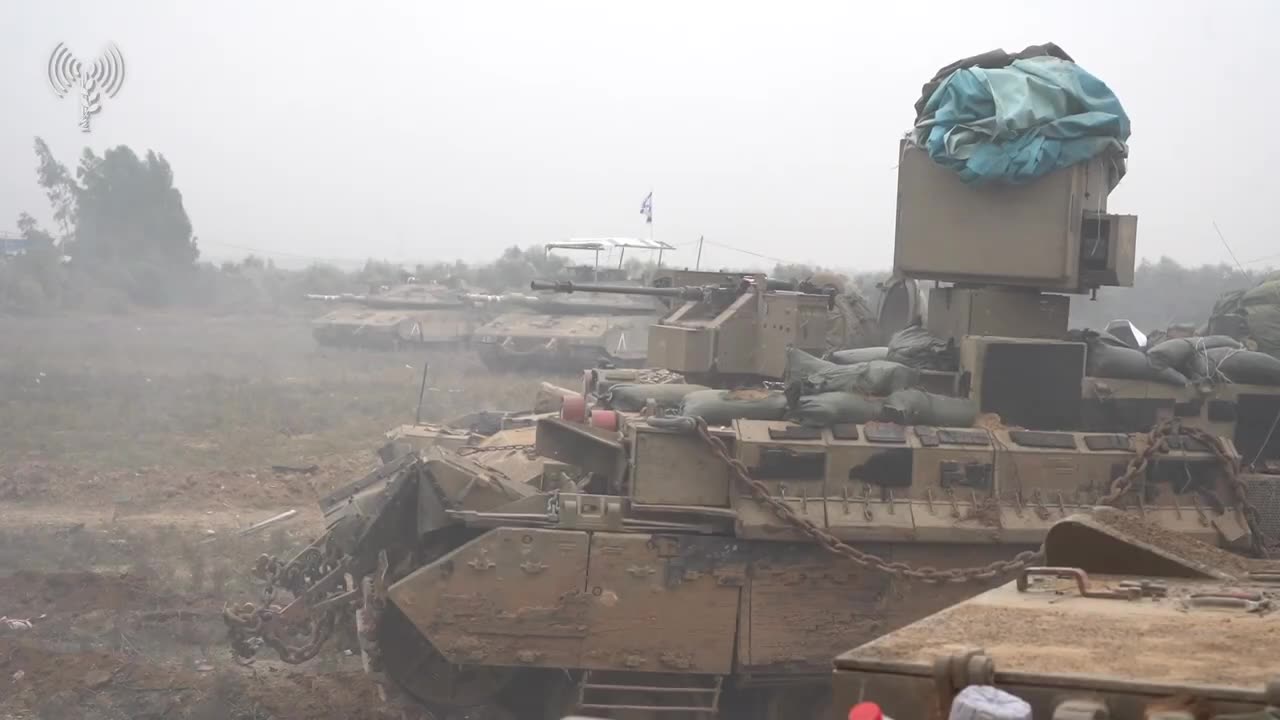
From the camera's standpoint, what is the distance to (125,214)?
146 feet

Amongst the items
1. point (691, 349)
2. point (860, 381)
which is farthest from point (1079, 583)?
point (691, 349)

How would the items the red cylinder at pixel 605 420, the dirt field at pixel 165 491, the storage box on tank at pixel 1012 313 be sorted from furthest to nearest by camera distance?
the dirt field at pixel 165 491 → the storage box on tank at pixel 1012 313 → the red cylinder at pixel 605 420

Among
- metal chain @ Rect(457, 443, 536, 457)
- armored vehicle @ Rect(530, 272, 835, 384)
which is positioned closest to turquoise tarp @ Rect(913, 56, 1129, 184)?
armored vehicle @ Rect(530, 272, 835, 384)

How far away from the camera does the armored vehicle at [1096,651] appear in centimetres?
275

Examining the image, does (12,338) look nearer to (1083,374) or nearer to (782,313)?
(782,313)

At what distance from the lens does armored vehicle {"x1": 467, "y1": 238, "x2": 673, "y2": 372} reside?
25.2 m

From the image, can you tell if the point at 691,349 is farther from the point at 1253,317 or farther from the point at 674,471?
the point at 1253,317

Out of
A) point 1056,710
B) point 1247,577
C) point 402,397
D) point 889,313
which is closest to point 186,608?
point 889,313

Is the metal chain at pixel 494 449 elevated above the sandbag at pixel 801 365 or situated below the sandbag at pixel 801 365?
below

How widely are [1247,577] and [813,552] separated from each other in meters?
3.20

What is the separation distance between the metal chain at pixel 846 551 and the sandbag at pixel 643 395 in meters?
1.59

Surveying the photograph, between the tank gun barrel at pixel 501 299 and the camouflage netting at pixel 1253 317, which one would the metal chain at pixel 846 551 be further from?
the tank gun barrel at pixel 501 299

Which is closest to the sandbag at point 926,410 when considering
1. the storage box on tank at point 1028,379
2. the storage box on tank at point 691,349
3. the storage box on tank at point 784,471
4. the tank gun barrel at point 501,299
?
the storage box on tank at point 1028,379

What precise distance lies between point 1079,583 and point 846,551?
3.09m
